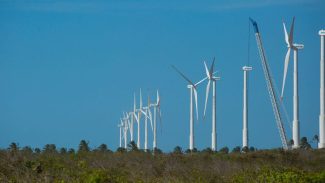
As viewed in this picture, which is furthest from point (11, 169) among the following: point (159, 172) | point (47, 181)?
point (159, 172)

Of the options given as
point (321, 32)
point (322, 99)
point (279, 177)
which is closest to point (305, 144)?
point (321, 32)

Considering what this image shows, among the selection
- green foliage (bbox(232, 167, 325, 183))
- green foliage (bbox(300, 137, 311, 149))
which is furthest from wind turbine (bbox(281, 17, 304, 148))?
green foliage (bbox(232, 167, 325, 183))

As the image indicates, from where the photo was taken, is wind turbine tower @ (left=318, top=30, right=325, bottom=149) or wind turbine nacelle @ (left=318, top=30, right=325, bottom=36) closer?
wind turbine tower @ (left=318, top=30, right=325, bottom=149)

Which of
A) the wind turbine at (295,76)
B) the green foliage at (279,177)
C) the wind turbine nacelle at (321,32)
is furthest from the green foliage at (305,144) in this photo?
the green foliage at (279,177)

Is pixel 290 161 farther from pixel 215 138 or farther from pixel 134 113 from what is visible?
pixel 134 113

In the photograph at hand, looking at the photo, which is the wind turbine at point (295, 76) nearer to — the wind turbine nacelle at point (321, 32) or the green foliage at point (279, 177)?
the wind turbine nacelle at point (321, 32)

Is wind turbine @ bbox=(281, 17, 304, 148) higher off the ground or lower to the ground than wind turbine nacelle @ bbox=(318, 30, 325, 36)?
lower

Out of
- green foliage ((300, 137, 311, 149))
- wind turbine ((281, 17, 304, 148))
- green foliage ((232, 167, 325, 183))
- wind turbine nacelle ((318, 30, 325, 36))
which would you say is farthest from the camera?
green foliage ((300, 137, 311, 149))

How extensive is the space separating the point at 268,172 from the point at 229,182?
191 centimetres

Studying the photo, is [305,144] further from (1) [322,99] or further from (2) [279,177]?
(2) [279,177]

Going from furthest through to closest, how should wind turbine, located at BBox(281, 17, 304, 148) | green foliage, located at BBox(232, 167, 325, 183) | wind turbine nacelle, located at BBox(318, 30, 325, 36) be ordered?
wind turbine nacelle, located at BBox(318, 30, 325, 36), wind turbine, located at BBox(281, 17, 304, 148), green foliage, located at BBox(232, 167, 325, 183)

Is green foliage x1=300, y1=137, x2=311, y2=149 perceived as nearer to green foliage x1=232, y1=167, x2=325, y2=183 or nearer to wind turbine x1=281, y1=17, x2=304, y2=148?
wind turbine x1=281, y1=17, x2=304, y2=148

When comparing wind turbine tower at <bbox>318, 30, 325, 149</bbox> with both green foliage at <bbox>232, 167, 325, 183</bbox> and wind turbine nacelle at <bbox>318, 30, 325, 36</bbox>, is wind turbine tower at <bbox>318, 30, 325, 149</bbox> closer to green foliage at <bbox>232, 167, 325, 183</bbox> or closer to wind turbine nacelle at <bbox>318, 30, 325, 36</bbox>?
wind turbine nacelle at <bbox>318, 30, 325, 36</bbox>

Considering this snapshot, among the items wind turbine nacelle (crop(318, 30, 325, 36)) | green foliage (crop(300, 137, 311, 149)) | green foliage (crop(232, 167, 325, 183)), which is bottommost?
green foliage (crop(232, 167, 325, 183))
